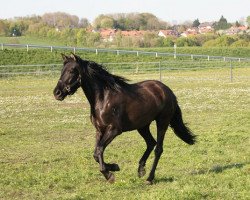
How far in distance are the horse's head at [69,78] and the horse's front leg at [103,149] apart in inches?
36.5

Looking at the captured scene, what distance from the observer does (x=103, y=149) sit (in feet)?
27.5

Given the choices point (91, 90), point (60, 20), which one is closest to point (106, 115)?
point (91, 90)

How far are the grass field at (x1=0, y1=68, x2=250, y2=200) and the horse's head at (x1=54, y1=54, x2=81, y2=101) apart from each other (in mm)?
1604

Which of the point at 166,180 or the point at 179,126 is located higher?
the point at 179,126

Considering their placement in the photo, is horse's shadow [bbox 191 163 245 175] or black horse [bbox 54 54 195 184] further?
horse's shadow [bbox 191 163 245 175]

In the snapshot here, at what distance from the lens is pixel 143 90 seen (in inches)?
361

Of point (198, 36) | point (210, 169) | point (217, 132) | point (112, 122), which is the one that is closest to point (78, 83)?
point (112, 122)

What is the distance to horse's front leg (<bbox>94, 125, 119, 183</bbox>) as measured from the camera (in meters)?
8.33

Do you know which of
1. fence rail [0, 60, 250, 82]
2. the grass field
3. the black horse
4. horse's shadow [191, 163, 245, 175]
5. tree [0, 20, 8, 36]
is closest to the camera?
the grass field

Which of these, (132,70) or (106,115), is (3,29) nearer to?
(132,70)

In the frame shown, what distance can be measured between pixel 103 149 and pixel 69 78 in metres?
1.32

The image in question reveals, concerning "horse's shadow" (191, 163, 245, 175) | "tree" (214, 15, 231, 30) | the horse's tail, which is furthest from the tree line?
"horse's shadow" (191, 163, 245, 175)

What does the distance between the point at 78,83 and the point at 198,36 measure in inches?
3870

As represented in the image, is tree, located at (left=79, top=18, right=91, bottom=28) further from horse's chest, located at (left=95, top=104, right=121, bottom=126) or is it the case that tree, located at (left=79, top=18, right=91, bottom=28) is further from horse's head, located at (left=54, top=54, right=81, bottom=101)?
horse's chest, located at (left=95, top=104, right=121, bottom=126)
